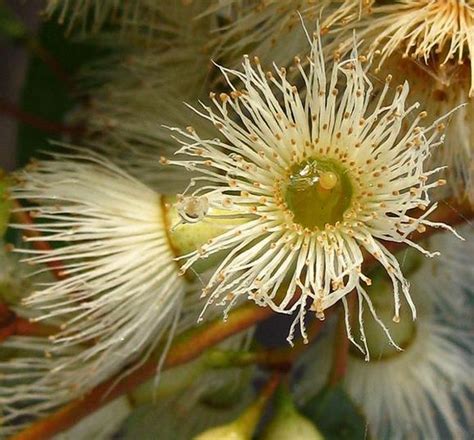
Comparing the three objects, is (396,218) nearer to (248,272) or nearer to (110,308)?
(248,272)

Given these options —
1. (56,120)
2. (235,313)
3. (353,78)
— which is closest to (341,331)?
(235,313)

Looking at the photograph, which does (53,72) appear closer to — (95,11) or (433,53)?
(95,11)

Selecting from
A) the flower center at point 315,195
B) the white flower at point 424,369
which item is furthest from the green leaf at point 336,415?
the flower center at point 315,195

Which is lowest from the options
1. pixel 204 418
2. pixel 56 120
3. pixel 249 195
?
pixel 204 418

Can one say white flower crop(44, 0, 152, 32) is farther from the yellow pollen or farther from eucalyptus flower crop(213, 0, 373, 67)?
the yellow pollen

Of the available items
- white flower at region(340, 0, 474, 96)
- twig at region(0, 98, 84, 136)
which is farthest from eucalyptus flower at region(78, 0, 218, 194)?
white flower at region(340, 0, 474, 96)

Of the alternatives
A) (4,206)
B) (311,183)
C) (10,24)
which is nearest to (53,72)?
(10,24)

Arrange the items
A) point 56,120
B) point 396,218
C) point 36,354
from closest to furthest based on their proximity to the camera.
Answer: point 396,218 → point 36,354 → point 56,120
